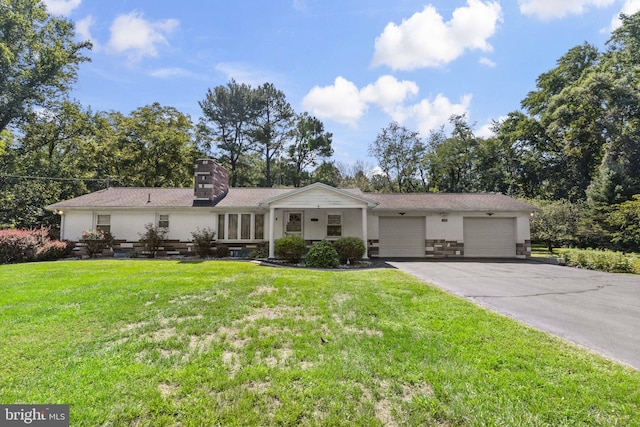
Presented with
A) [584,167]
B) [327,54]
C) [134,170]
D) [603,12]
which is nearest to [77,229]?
[134,170]

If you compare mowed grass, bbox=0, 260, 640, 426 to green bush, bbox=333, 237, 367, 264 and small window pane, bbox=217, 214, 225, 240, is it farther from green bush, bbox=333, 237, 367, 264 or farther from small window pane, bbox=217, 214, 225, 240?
small window pane, bbox=217, 214, 225, 240

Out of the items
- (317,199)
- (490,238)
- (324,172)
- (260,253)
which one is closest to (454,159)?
(324,172)

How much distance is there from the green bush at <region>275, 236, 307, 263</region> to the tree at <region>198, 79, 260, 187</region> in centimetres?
2060

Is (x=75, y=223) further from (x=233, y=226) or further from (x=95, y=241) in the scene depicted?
(x=233, y=226)

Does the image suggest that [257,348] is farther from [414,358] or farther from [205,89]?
[205,89]

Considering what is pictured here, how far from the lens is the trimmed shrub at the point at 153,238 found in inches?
605

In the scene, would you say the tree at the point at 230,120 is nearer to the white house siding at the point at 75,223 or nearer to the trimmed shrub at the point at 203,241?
the white house siding at the point at 75,223

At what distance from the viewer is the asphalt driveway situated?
14.6 feet

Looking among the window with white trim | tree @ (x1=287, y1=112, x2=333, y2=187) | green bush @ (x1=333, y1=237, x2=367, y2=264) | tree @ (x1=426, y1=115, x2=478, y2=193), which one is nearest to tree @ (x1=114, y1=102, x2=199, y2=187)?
tree @ (x1=287, y1=112, x2=333, y2=187)

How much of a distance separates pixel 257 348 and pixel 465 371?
94.9 inches

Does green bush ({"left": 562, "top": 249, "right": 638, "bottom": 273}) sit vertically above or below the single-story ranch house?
below

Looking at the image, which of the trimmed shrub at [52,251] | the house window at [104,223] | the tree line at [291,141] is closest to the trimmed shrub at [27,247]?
the trimmed shrub at [52,251]

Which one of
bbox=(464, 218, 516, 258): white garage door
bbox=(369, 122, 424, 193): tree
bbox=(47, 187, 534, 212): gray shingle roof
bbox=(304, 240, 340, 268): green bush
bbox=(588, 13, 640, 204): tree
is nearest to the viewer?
bbox=(304, 240, 340, 268): green bush

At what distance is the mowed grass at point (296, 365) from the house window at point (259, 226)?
31.7 ft
